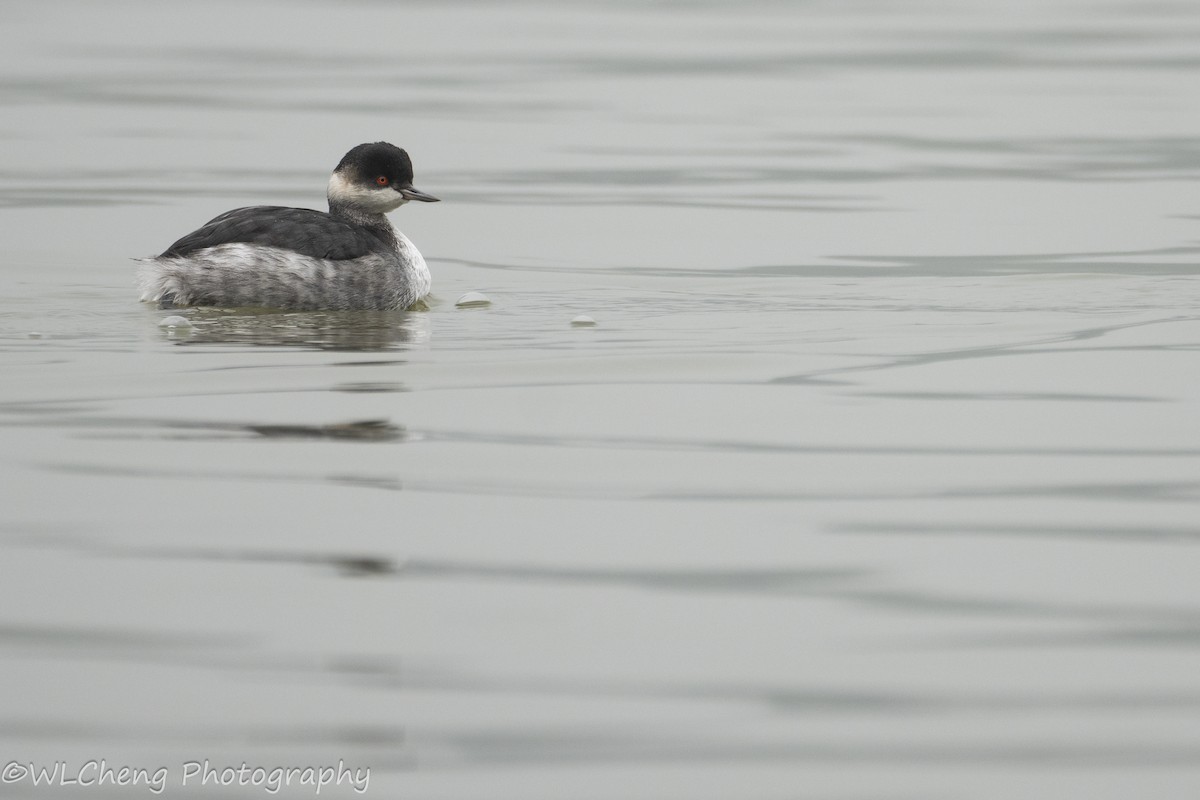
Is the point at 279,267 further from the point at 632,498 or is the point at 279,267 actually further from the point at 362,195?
the point at 632,498

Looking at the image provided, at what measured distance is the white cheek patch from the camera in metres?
11.6

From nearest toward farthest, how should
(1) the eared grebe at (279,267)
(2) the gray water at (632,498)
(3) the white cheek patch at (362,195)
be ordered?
(2) the gray water at (632,498) < (1) the eared grebe at (279,267) < (3) the white cheek patch at (362,195)

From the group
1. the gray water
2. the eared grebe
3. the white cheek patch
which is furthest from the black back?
the white cheek patch

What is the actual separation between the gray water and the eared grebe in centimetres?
20

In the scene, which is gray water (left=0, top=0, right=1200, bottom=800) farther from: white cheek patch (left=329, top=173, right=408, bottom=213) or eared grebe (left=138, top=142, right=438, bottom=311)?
white cheek patch (left=329, top=173, right=408, bottom=213)

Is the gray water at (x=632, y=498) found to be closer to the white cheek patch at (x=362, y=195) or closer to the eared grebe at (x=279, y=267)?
the eared grebe at (x=279, y=267)

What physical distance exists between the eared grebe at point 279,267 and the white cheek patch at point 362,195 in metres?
0.68

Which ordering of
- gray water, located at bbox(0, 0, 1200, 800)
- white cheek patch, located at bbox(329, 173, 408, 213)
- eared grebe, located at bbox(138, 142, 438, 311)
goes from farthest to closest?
white cheek patch, located at bbox(329, 173, 408, 213) → eared grebe, located at bbox(138, 142, 438, 311) → gray water, located at bbox(0, 0, 1200, 800)

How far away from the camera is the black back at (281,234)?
34.2 feet

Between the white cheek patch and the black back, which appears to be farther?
the white cheek patch

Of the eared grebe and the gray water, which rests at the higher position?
the eared grebe

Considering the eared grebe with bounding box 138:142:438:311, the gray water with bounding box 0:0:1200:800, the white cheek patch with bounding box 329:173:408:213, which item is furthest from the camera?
the white cheek patch with bounding box 329:173:408:213

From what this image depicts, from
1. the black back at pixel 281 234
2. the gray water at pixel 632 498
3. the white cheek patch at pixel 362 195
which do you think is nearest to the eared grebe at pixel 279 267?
the black back at pixel 281 234

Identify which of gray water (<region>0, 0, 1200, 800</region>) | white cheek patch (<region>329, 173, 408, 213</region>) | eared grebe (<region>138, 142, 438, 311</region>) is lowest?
gray water (<region>0, 0, 1200, 800</region>)
